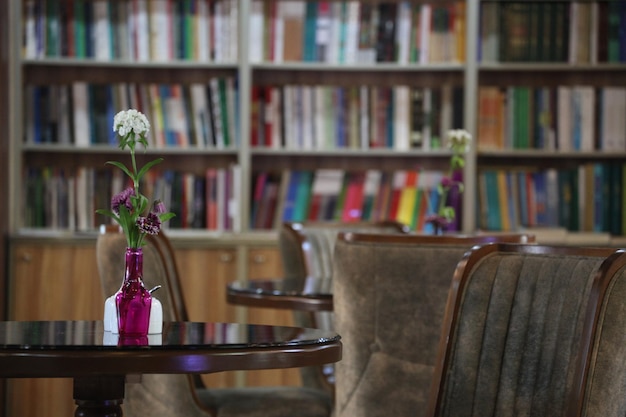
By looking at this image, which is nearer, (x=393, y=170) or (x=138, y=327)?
(x=138, y=327)

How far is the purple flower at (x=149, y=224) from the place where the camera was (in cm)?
209

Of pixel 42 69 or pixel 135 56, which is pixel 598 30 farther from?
pixel 42 69

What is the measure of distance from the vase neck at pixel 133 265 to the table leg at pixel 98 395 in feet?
0.62

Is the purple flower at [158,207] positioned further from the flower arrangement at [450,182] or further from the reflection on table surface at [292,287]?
the flower arrangement at [450,182]

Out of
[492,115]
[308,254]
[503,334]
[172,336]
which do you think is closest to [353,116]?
[492,115]

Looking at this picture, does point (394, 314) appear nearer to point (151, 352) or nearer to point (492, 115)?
point (151, 352)

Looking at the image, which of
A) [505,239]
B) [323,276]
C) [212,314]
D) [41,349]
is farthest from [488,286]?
[212,314]

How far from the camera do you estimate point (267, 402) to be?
120 inches

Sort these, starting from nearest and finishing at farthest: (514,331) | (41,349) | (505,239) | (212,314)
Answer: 1. (41,349)
2. (514,331)
3. (505,239)
4. (212,314)

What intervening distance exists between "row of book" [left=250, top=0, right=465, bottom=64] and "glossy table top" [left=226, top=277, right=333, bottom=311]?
190 centimetres

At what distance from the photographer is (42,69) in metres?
5.35

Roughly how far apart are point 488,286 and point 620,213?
3.11 m

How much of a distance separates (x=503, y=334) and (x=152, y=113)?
321cm

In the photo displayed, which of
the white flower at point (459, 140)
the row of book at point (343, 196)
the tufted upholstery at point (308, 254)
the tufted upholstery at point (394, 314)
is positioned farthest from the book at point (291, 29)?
the tufted upholstery at point (394, 314)
